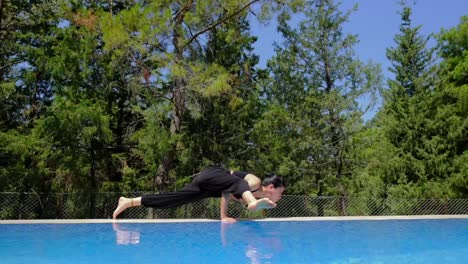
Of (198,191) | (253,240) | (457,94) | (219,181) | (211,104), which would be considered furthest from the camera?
(457,94)

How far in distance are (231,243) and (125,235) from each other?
4.86ft

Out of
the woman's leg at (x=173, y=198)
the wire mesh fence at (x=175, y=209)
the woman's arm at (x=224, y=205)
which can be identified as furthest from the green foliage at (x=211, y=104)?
the woman's leg at (x=173, y=198)

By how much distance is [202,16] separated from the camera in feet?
44.1

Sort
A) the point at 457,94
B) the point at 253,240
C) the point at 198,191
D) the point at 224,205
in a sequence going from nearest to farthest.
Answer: the point at 253,240
the point at 198,191
the point at 224,205
the point at 457,94

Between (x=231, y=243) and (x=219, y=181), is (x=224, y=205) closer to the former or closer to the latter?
(x=219, y=181)

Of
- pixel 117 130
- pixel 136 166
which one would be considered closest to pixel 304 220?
pixel 136 166

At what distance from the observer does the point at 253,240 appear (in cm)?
520

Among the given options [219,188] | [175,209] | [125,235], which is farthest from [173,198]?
[175,209]

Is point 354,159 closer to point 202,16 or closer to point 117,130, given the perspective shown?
point 202,16

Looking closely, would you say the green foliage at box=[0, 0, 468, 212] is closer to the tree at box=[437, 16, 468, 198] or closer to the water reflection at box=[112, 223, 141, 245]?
the tree at box=[437, 16, 468, 198]

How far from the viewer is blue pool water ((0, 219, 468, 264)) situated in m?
4.13

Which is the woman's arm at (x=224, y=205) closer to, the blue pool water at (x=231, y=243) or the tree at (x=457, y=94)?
the blue pool water at (x=231, y=243)

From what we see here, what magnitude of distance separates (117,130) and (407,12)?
12766 millimetres

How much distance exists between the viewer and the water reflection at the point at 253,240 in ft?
13.8
